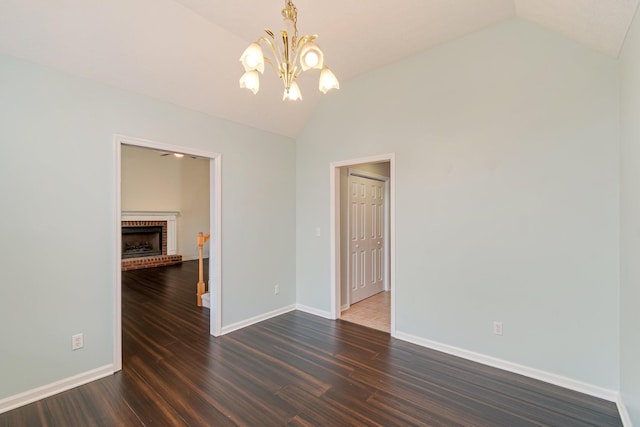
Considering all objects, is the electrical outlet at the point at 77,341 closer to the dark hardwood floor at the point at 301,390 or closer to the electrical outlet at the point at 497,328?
the dark hardwood floor at the point at 301,390

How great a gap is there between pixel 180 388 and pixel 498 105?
376cm

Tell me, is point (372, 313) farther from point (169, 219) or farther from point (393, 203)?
point (169, 219)

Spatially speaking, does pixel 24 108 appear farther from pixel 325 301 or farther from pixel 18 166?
pixel 325 301

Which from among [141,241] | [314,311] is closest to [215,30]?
[314,311]

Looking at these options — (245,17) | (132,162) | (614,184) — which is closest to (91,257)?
(245,17)

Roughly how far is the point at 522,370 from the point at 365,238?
8.61 feet

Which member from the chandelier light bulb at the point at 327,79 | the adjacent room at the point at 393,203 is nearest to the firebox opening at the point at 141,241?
the adjacent room at the point at 393,203

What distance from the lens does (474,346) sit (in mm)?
2684

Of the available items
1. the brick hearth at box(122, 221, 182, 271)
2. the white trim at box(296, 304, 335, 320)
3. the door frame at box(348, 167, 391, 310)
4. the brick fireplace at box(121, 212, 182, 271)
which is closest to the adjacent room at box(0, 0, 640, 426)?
the white trim at box(296, 304, 335, 320)

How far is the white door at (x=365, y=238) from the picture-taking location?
432 cm

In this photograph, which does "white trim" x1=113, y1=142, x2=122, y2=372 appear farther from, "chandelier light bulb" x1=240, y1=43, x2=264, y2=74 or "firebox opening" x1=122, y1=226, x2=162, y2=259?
"firebox opening" x1=122, y1=226, x2=162, y2=259

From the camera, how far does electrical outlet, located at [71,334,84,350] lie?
90.7 inches

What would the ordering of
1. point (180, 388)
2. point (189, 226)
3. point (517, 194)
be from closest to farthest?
point (180, 388), point (517, 194), point (189, 226)

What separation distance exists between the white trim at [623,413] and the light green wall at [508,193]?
0.11 metres
